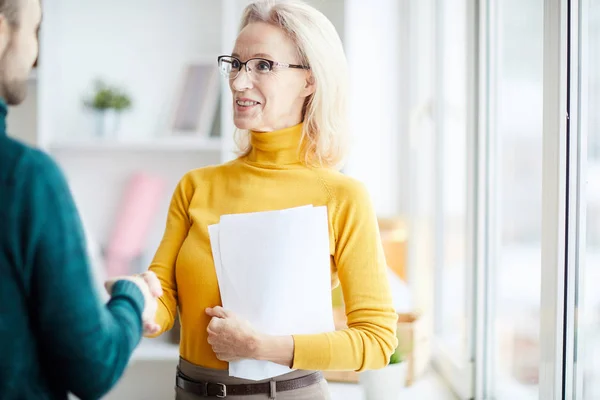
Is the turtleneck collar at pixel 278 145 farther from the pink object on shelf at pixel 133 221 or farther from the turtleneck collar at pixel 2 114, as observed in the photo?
the pink object on shelf at pixel 133 221

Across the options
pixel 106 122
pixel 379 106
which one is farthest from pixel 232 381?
pixel 379 106

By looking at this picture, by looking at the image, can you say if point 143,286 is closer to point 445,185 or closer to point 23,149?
point 23,149

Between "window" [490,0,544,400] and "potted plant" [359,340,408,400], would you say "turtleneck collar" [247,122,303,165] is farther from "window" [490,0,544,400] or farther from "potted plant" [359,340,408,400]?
"potted plant" [359,340,408,400]

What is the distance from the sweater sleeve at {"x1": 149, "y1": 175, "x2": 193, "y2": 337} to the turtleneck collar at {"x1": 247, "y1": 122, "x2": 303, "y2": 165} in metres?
0.15

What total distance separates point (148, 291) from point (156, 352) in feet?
4.16

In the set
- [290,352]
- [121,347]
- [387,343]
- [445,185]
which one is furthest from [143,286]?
[445,185]

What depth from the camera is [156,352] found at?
2.12 metres

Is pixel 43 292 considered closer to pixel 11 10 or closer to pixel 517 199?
pixel 11 10

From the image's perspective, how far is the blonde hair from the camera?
1096 mm

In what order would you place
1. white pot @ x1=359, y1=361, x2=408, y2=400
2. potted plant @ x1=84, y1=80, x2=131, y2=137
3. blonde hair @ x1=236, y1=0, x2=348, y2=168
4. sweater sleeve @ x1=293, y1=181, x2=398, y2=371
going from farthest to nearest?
potted plant @ x1=84, y1=80, x2=131, y2=137, white pot @ x1=359, y1=361, x2=408, y2=400, blonde hair @ x1=236, y1=0, x2=348, y2=168, sweater sleeve @ x1=293, y1=181, x2=398, y2=371

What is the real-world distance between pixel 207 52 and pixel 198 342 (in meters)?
1.53

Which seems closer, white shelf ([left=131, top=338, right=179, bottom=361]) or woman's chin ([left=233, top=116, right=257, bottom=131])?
woman's chin ([left=233, top=116, right=257, bottom=131])

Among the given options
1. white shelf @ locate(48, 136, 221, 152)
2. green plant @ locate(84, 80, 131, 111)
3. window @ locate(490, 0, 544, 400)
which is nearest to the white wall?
white shelf @ locate(48, 136, 221, 152)

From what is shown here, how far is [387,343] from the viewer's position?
1.03 m
